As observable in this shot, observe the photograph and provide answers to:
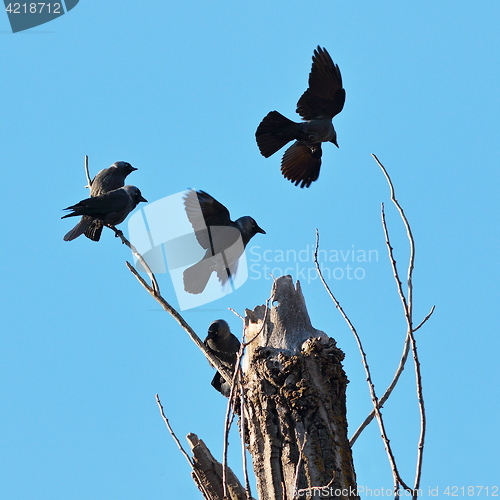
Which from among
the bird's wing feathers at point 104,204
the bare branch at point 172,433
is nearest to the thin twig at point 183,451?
the bare branch at point 172,433

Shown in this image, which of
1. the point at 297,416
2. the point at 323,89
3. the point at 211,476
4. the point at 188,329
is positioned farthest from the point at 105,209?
the point at 297,416

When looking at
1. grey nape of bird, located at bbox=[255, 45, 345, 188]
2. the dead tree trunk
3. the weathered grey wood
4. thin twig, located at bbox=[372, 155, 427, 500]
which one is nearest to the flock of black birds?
grey nape of bird, located at bbox=[255, 45, 345, 188]

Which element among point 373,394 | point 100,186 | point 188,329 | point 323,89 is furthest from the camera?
point 323,89

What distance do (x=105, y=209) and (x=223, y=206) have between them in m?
1.44

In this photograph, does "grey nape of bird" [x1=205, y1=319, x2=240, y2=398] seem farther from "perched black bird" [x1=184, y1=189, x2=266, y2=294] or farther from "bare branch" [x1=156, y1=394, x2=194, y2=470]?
"bare branch" [x1=156, y1=394, x2=194, y2=470]

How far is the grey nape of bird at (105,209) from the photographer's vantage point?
6555 millimetres

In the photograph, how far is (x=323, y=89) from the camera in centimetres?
→ 789

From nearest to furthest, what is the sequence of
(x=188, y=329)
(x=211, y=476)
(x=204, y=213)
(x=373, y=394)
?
(x=373, y=394) < (x=211, y=476) < (x=188, y=329) < (x=204, y=213)

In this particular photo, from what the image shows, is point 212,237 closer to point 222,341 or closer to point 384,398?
point 222,341

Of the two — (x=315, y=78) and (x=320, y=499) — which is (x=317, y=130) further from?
(x=320, y=499)

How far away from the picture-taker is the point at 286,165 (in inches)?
323

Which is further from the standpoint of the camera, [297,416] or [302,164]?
[302,164]

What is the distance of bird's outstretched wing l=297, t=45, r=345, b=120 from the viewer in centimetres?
785

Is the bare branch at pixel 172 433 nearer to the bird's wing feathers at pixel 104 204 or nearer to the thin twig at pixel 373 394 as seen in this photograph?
the thin twig at pixel 373 394
